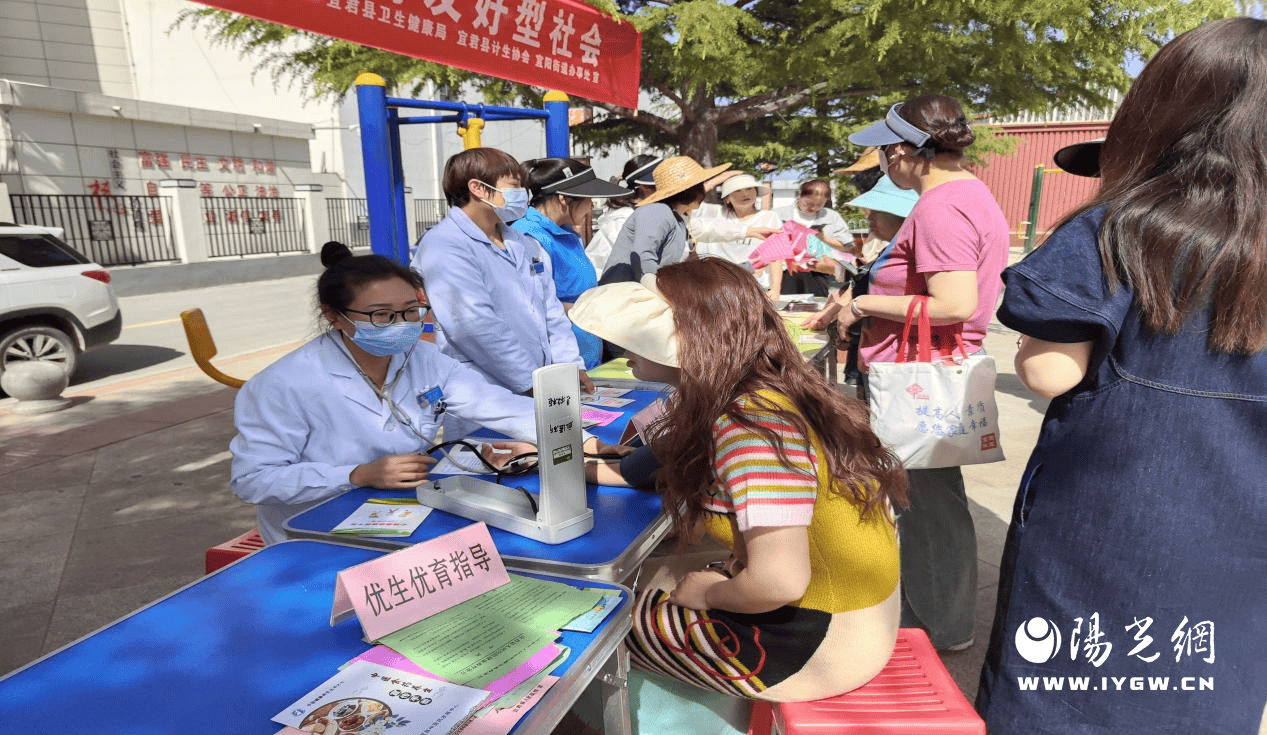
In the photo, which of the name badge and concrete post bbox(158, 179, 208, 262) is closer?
the name badge

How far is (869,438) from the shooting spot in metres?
1.51

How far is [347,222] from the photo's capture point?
714 inches

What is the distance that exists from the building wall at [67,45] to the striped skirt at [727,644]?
21.7 m

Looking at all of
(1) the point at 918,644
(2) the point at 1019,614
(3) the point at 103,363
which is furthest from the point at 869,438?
(3) the point at 103,363

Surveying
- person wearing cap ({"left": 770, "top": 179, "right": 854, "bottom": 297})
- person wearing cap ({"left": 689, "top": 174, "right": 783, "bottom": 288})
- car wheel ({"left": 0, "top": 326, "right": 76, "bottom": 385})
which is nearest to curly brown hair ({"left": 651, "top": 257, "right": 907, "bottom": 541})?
person wearing cap ({"left": 689, "top": 174, "right": 783, "bottom": 288})

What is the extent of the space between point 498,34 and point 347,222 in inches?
636

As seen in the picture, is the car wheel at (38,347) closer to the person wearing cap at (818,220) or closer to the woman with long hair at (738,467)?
the person wearing cap at (818,220)

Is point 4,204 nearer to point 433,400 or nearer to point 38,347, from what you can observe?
point 38,347

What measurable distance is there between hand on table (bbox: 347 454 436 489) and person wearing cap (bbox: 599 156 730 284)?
205 centimetres

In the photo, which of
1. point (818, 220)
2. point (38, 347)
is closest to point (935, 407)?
point (818, 220)

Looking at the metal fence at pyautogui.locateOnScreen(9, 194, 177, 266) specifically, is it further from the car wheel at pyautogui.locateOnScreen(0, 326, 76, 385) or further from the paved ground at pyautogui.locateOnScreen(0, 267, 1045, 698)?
the paved ground at pyautogui.locateOnScreen(0, 267, 1045, 698)

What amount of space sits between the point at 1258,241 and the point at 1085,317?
0.24 metres

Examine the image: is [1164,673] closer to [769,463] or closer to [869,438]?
[869,438]

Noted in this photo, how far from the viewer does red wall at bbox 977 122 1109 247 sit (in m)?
21.1
